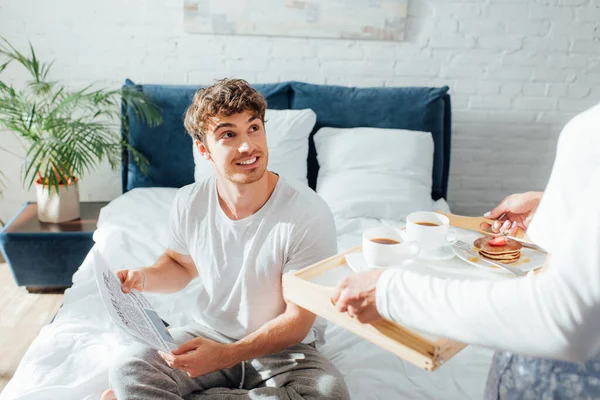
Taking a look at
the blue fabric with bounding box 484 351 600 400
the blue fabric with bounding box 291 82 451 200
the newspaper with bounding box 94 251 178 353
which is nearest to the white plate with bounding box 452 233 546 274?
the blue fabric with bounding box 484 351 600 400

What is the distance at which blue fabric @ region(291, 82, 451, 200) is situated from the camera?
265cm

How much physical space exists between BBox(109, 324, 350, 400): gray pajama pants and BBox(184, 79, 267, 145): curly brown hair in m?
0.56

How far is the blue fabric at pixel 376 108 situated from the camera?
2646 millimetres

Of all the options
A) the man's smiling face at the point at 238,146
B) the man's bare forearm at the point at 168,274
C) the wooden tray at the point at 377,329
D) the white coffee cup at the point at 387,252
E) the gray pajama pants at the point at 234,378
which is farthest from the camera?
the man's bare forearm at the point at 168,274

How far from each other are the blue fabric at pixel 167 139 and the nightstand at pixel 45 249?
0.38 meters

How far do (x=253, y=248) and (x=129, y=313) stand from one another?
1.08ft

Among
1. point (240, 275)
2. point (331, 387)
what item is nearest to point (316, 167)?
point (240, 275)

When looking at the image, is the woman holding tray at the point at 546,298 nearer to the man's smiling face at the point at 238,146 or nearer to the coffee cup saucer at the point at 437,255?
the coffee cup saucer at the point at 437,255

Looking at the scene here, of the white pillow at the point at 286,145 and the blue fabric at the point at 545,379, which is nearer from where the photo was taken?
the blue fabric at the point at 545,379

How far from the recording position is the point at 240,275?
1353mm

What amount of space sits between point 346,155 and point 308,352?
4.28ft

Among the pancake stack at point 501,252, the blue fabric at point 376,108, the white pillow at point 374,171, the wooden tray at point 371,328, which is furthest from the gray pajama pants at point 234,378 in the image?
the blue fabric at point 376,108

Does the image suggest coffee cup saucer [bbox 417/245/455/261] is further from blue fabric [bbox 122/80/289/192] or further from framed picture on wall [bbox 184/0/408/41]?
framed picture on wall [bbox 184/0/408/41]

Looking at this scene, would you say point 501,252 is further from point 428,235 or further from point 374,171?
point 374,171
